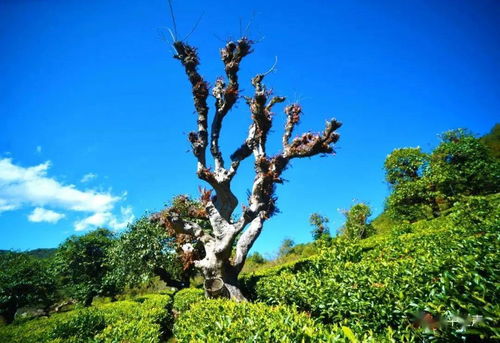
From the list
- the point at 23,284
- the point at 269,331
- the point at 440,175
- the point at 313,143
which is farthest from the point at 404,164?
the point at 23,284

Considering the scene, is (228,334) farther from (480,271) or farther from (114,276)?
(114,276)

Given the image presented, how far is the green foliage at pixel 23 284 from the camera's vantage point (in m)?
23.5

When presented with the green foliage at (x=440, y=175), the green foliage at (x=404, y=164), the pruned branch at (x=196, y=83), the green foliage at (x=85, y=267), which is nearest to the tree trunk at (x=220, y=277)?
the pruned branch at (x=196, y=83)

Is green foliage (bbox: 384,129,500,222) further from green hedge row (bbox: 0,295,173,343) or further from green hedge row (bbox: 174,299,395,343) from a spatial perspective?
green hedge row (bbox: 0,295,173,343)

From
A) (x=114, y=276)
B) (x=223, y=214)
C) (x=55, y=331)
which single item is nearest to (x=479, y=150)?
(x=223, y=214)

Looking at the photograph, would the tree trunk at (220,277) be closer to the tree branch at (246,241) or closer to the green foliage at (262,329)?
the tree branch at (246,241)

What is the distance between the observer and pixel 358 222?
28891 mm

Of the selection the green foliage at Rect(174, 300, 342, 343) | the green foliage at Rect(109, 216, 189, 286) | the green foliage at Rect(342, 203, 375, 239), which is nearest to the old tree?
the green foliage at Rect(174, 300, 342, 343)

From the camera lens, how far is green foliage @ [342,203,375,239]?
89.4 feet

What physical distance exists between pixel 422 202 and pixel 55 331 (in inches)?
1132

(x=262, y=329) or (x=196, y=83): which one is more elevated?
(x=196, y=83)

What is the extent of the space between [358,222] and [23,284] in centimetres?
3768

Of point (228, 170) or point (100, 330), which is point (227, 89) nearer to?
point (228, 170)

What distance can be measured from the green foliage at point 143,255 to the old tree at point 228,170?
29.6 feet
